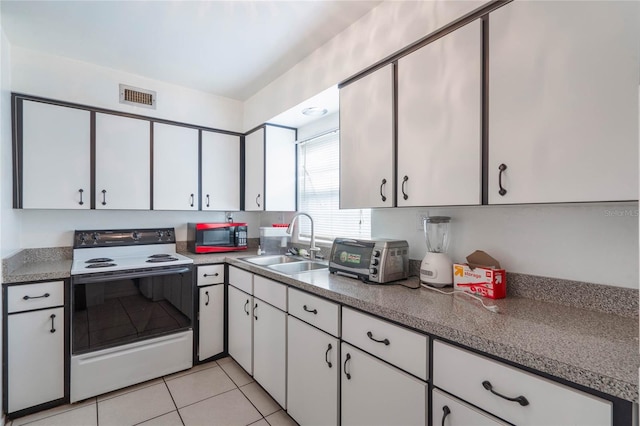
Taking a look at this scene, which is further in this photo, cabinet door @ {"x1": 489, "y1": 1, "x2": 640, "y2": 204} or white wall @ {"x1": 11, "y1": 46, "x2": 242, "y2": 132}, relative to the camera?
Answer: white wall @ {"x1": 11, "y1": 46, "x2": 242, "y2": 132}

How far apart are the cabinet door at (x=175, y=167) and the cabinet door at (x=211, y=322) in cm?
84

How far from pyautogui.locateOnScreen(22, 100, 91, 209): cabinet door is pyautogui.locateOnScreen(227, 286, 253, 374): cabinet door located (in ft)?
4.55

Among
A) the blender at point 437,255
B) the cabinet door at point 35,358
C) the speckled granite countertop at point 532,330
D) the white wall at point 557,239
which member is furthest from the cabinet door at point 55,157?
the white wall at point 557,239

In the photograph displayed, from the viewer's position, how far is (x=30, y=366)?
1.96m

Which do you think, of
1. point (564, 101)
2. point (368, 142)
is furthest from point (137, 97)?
A: point (564, 101)

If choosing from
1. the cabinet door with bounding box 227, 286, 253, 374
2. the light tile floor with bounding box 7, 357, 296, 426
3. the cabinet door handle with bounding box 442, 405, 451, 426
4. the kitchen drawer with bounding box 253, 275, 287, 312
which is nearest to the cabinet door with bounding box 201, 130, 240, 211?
the cabinet door with bounding box 227, 286, 253, 374

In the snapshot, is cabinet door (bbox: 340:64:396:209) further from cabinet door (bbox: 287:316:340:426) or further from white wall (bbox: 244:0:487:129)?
cabinet door (bbox: 287:316:340:426)

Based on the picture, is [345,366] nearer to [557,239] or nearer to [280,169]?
[557,239]

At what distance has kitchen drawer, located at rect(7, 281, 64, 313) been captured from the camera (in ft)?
6.29

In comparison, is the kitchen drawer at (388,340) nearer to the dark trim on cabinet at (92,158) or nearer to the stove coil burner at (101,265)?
the stove coil burner at (101,265)

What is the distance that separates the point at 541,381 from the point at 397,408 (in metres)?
0.58

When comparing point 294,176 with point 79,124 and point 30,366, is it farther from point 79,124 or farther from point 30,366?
point 30,366

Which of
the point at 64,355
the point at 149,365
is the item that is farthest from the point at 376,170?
the point at 64,355

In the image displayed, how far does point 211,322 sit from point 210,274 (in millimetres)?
405
